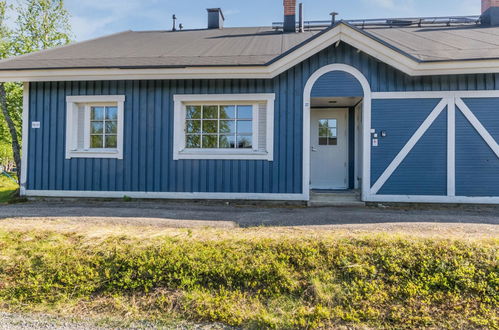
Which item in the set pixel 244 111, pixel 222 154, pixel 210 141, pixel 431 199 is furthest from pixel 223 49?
pixel 431 199

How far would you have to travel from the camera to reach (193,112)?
7.07 metres

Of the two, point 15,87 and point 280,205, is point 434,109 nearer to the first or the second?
point 280,205

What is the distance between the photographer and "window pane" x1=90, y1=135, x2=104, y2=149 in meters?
7.21

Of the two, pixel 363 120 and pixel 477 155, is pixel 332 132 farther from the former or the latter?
pixel 477 155

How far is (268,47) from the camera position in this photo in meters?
7.79

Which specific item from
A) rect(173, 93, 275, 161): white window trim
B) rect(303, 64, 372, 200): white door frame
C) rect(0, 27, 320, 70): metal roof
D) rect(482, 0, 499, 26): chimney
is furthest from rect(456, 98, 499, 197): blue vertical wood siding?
rect(482, 0, 499, 26): chimney

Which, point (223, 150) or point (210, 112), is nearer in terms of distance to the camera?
point (223, 150)

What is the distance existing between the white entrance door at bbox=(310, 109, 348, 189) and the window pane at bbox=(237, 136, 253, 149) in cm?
219

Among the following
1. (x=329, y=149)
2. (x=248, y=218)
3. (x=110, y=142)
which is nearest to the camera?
(x=248, y=218)

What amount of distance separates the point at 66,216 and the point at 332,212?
5.21 m

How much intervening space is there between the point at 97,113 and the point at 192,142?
8.65ft

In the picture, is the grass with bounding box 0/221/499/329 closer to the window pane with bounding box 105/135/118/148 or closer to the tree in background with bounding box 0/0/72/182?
the window pane with bounding box 105/135/118/148

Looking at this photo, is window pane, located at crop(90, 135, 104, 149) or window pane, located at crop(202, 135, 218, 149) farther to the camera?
window pane, located at crop(90, 135, 104, 149)

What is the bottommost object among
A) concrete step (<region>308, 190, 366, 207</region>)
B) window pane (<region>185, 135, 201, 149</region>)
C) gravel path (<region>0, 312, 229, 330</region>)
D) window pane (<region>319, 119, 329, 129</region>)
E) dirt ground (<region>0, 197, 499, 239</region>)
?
gravel path (<region>0, 312, 229, 330</region>)
